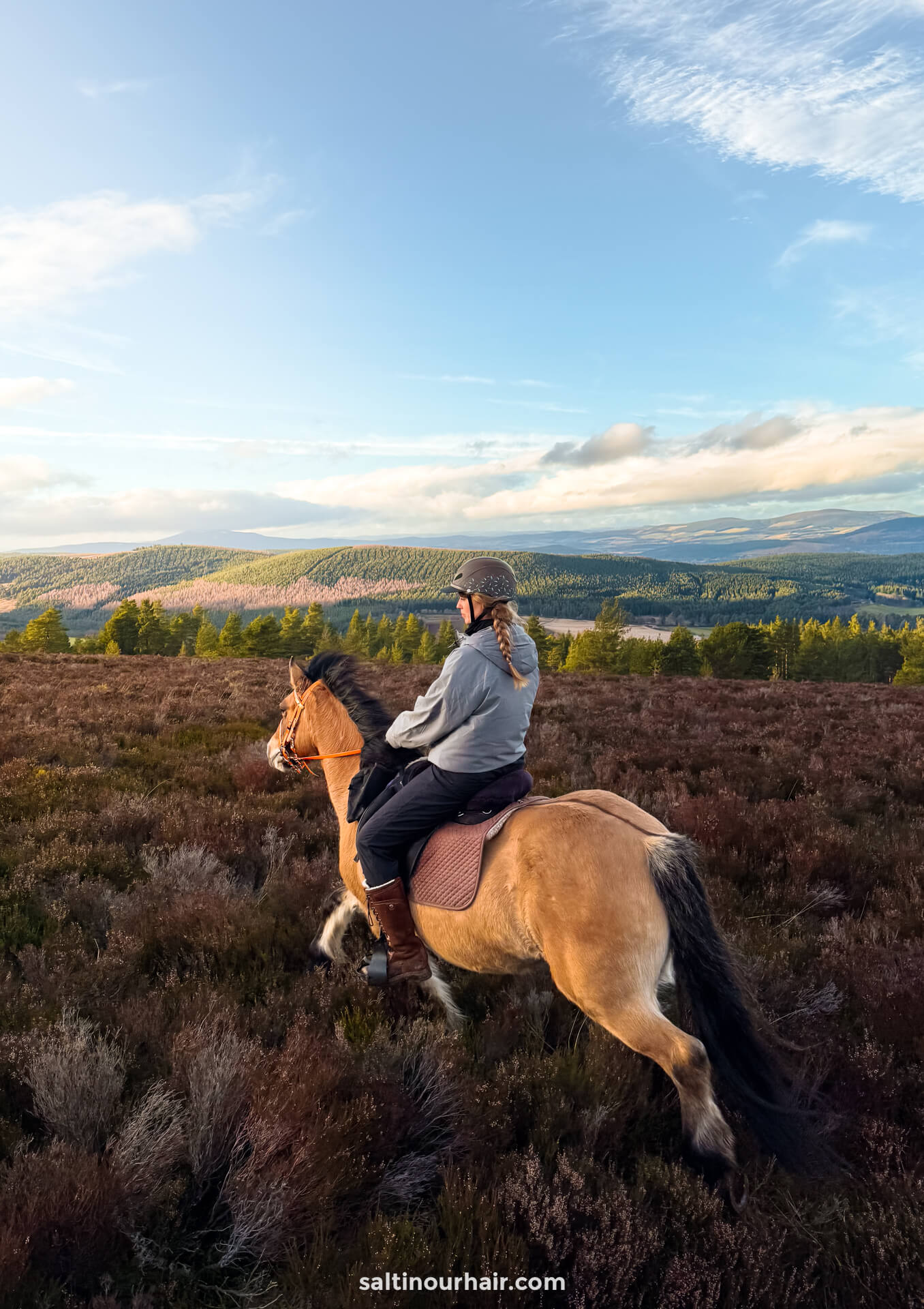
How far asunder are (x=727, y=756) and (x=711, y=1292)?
8.36 m

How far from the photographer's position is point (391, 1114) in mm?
2947

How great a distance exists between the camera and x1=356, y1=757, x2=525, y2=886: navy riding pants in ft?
11.8

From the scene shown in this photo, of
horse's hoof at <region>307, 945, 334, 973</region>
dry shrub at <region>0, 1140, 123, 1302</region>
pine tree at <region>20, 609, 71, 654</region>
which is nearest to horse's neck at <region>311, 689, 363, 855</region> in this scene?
horse's hoof at <region>307, 945, 334, 973</region>

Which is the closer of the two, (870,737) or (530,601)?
(870,737)

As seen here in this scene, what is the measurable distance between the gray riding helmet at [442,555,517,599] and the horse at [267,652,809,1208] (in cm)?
123

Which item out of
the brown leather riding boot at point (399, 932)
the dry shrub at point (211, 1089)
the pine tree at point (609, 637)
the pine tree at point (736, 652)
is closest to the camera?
the dry shrub at point (211, 1089)

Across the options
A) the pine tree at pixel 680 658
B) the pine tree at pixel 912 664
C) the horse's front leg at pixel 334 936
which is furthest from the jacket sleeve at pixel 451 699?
the pine tree at pixel 912 664

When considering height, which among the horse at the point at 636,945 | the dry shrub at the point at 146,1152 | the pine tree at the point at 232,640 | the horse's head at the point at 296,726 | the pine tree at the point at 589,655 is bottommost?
the pine tree at the point at 589,655

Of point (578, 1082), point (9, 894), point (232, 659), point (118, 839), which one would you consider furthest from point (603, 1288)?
point (232, 659)

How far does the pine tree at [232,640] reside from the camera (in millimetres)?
59000

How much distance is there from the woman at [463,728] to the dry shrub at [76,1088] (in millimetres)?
1525

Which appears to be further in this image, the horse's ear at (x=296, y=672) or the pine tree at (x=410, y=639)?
the pine tree at (x=410, y=639)

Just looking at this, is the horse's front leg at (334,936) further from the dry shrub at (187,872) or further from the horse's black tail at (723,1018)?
the horse's black tail at (723,1018)

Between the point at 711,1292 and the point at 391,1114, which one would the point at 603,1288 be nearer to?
the point at 711,1292
